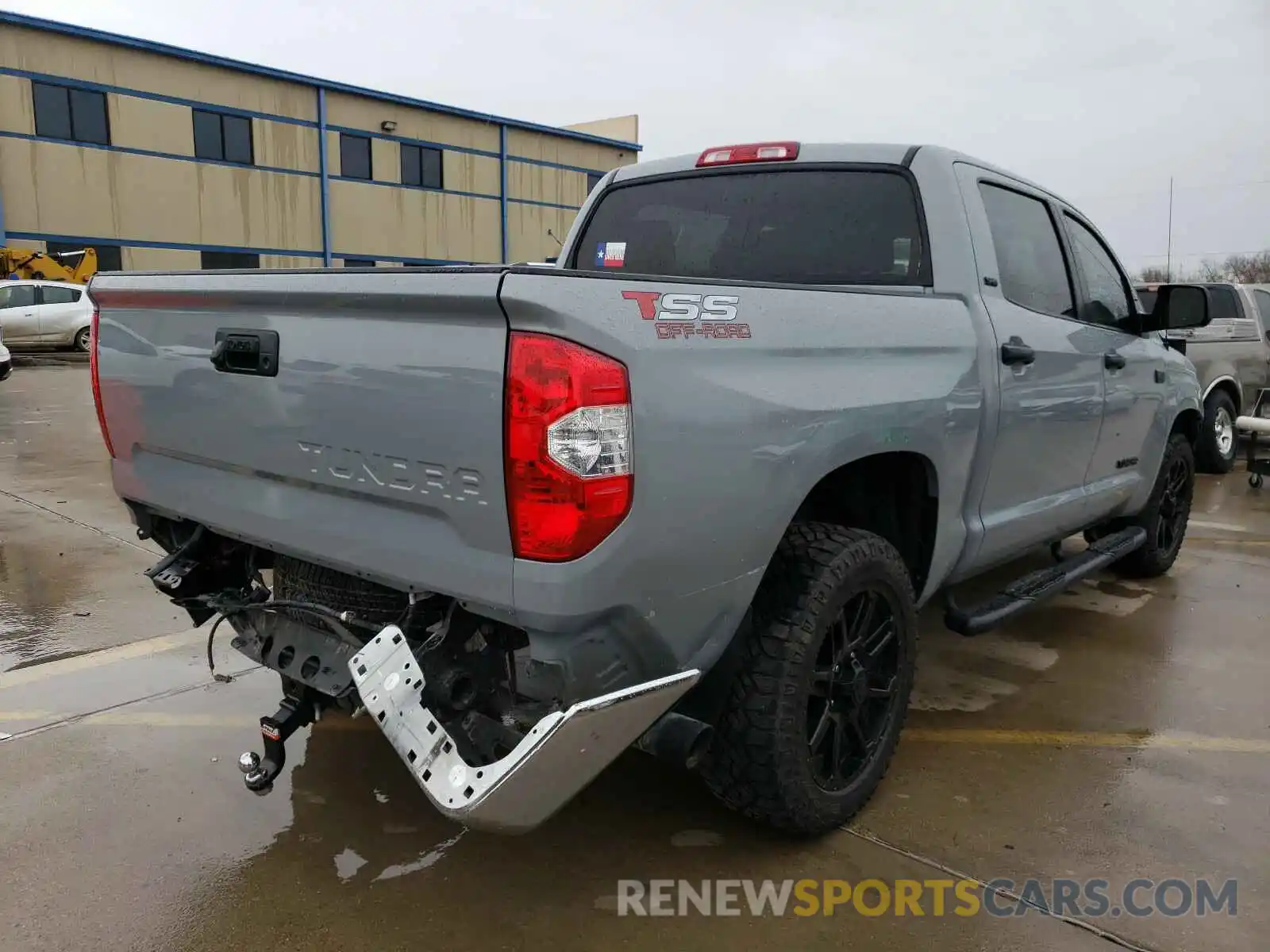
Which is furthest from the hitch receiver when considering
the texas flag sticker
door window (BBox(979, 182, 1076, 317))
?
door window (BBox(979, 182, 1076, 317))

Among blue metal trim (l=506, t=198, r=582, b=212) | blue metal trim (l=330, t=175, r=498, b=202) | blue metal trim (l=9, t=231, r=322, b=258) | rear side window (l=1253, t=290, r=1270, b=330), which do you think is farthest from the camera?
blue metal trim (l=506, t=198, r=582, b=212)

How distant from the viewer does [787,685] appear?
252 centimetres

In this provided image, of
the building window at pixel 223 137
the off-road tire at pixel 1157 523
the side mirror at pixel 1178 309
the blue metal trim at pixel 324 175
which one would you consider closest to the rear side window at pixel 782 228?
the side mirror at pixel 1178 309

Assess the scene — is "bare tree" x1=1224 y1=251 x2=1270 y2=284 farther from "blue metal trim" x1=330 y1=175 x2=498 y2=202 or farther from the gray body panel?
the gray body panel

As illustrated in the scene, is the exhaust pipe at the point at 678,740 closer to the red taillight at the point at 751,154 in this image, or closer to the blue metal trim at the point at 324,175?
the red taillight at the point at 751,154

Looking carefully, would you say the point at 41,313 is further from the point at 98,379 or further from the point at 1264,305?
the point at 1264,305

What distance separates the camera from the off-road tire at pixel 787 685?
2521 mm

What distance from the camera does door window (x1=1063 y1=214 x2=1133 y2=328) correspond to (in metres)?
4.32

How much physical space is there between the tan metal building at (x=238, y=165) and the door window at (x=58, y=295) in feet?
15.3

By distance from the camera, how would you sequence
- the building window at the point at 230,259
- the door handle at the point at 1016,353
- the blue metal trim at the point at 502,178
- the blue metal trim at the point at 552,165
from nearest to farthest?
1. the door handle at the point at 1016,353
2. the building window at the point at 230,259
3. the blue metal trim at the point at 502,178
4. the blue metal trim at the point at 552,165

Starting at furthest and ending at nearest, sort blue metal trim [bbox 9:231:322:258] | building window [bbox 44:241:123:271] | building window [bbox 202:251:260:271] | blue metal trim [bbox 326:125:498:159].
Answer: blue metal trim [bbox 326:125:498:159]
building window [bbox 202:251:260:271]
building window [bbox 44:241:123:271]
blue metal trim [bbox 9:231:322:258]

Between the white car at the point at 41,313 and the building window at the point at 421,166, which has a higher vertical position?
the building window at the point at 421,166

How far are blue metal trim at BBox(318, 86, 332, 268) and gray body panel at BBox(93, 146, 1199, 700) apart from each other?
27.2m

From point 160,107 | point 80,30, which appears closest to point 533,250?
point 160,107
